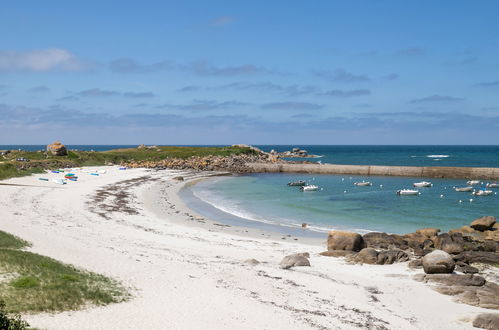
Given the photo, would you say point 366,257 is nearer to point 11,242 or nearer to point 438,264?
point 438,264

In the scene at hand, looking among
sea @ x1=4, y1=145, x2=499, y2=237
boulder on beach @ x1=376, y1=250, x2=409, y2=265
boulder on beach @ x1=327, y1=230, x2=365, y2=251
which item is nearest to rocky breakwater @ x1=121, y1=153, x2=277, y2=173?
sea @ x1=4, y1=145, x2=499, y2=237

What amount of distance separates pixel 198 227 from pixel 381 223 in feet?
50.0

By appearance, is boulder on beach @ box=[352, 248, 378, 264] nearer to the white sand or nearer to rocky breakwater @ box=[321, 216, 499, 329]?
rocky breakwater @ box=[321, 216, 499, 329]

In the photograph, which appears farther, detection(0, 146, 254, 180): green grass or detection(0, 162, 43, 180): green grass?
detection(0, 146, 254, 180): green grass

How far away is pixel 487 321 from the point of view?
46.7 ft

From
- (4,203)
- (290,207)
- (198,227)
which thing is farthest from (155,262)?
(290,207)

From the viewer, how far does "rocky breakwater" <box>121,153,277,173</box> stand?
92.9 metres

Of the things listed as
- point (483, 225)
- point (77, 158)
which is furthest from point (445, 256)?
point (77, 158)

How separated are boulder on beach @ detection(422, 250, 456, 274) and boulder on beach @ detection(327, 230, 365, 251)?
494 centimetres

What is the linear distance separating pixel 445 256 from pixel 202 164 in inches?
3062

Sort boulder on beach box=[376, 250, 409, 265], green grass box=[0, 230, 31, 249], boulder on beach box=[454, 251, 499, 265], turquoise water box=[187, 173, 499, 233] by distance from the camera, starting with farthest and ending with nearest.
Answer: turquoise water box=[187, 173, 499, 233] → boulder on beach box=[454, 251, 499, 265] → boulder on beach box=[376, 250, 409, 265] → green grass box=[0, 230, 31, 249]

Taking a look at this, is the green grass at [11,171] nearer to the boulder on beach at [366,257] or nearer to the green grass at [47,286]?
the green grass at [47,286]

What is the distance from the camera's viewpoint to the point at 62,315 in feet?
40.2

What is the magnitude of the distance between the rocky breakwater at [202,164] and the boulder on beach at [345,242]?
6844 centimetres
